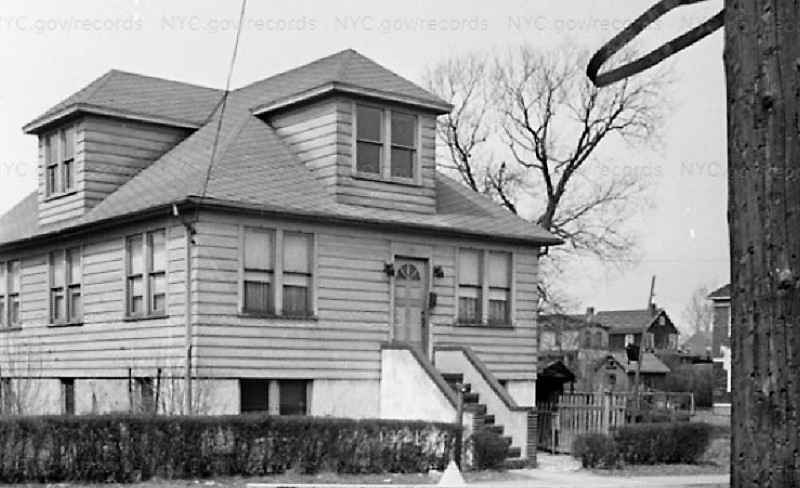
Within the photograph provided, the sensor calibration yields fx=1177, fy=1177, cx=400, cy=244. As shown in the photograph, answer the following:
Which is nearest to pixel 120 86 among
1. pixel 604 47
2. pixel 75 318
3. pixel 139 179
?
pixel 139 179

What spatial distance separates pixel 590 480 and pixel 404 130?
26.6ft

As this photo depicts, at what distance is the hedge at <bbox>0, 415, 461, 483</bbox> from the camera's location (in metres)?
15.8

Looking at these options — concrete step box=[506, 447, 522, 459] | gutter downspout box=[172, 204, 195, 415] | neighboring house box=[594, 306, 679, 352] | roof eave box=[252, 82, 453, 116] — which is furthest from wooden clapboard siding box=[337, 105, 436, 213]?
neighboring house box=[594, 306, 679, 352]

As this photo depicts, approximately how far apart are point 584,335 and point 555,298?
43.5m

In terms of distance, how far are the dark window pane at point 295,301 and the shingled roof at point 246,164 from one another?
1448mm

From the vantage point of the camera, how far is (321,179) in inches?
905

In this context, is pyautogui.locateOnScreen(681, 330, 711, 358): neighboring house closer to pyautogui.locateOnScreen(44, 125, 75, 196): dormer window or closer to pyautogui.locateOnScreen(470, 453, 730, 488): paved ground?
pyautogui.locateOnScreen(44, 125, 75, 196): dormer window

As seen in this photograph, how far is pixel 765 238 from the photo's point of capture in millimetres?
3076

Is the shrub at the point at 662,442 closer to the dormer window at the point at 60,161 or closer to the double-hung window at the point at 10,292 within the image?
the dormer window at the point at 60,161

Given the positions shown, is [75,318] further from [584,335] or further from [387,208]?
[584,335]

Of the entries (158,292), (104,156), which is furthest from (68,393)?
(104,156)

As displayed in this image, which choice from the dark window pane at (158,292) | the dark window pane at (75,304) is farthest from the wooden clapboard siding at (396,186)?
the dark window pane at (75,304)

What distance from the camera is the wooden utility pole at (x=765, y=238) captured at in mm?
3029

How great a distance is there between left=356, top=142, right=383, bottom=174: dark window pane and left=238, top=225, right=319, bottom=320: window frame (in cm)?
186
